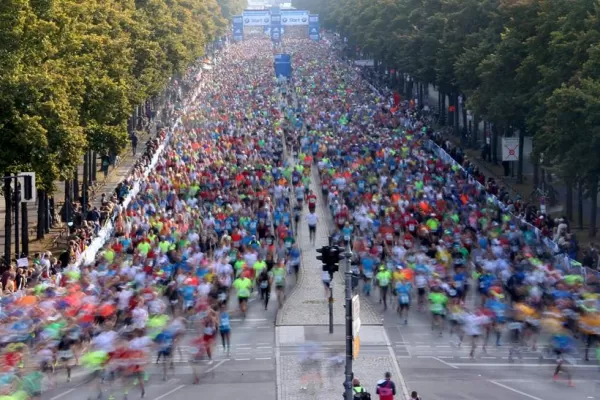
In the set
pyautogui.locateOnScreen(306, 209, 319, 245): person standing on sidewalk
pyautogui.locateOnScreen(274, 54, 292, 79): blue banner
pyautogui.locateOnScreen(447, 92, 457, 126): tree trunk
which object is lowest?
pyautogui.locateOnScreen(306, 209, 319, 245): person standing on sidewalk

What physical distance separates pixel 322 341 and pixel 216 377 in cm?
451

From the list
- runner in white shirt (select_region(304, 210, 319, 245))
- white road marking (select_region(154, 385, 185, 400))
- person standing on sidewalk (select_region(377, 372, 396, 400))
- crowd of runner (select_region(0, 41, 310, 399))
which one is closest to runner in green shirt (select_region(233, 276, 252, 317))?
crowd of runner (select_region(0, 41, 310, 399))

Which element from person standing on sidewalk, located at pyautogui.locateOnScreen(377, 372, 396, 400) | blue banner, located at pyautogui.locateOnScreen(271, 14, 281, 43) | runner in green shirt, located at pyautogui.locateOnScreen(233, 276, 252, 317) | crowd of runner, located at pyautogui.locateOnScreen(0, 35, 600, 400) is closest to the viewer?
person standing on sidewalk, located at pyautogui.locateOnScreen(377, 372, 396, 400)

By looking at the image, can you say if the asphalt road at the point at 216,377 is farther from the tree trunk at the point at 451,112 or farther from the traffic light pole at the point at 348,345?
the tree trunk at the point at 451,112

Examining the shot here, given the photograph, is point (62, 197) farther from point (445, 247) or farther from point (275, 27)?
point (275, 27)

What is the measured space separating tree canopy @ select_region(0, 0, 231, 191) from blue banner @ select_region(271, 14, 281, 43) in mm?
129481

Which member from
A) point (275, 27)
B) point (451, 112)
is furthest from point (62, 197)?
point (275, 27)

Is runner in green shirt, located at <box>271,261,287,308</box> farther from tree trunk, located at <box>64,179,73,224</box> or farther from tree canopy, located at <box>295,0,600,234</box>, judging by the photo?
tree trunk, located at <box>64,179,73,224</box>

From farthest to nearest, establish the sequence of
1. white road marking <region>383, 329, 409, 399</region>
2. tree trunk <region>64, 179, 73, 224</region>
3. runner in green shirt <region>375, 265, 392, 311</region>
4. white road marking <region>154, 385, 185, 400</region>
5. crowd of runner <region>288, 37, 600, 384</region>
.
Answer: tree trunk <region>64, 179, 73, 224</region>
runner in green shirt <region>375, 265, 392, 311</region>
crowd of runner <region>288, 37, 600, 384</region>
white road marking <region>383, 329, 409, 399</region>
white road marking <region>154, 385, 185, 400</region>

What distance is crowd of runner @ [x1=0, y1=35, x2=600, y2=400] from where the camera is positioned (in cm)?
3177

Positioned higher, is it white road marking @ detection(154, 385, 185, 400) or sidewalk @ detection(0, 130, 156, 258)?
sidewalk @ detection(0, 130, 156, 258)

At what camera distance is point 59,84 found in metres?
48.7

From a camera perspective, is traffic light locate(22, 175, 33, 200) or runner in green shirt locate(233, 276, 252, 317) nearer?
runner in green shirt locate(233, 276, 252, 317)

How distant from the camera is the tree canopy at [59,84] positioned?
46.4 meters
